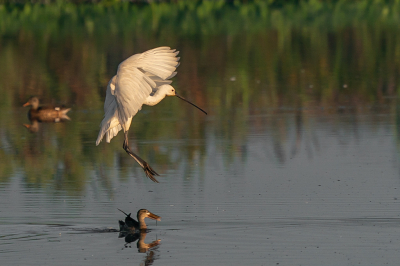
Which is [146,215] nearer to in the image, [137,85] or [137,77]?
[137,85]

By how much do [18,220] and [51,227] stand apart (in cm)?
44

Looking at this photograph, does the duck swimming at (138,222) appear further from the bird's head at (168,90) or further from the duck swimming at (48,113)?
the duck swimming at (48,113)

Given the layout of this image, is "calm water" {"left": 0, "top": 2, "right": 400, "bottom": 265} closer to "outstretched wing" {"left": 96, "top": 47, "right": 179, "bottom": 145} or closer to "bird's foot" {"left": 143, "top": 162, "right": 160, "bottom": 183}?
"bird's foot" {"left": 143, "top": 162, "right": 160, "bottom": 183}

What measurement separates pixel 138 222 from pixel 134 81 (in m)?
1.65

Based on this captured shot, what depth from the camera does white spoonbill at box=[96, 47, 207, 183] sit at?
10.3 meters

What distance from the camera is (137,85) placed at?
33.9 feet

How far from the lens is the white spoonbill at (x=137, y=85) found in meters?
10.3

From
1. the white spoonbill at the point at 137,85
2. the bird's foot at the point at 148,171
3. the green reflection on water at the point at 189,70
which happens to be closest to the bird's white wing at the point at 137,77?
the white spoonbill at the point at 137,85

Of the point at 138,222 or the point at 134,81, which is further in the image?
the point at 134,81

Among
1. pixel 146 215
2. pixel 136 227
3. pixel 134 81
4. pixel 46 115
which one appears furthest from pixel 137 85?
pixel 46 115

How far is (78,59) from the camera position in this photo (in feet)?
86.2

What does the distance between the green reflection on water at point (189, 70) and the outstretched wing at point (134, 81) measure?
995 mm

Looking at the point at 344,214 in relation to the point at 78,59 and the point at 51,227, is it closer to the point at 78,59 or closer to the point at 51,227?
the point at 51,227

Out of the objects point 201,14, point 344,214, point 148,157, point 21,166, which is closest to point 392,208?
point 344,214
